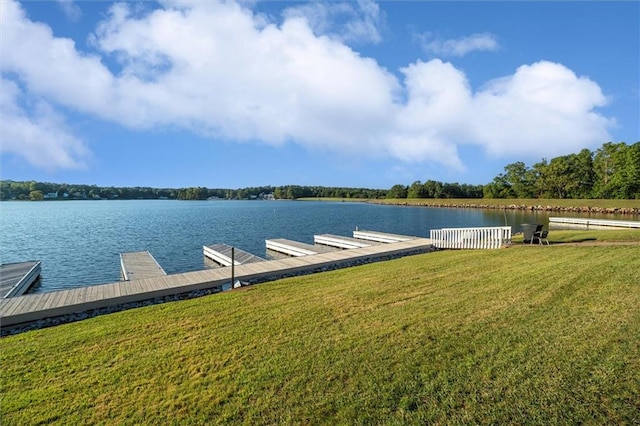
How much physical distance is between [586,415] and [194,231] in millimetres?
30988

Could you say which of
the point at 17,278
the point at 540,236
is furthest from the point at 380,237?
the point at 17,278

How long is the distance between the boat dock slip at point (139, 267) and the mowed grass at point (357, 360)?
6.25 metres

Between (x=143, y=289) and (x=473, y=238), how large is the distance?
479 inches

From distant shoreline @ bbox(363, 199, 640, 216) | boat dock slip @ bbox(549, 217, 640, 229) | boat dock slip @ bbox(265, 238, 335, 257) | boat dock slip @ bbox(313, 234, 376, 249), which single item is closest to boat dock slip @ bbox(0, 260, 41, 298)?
boat dock slip @ bbox(265, 238, 335, 257)

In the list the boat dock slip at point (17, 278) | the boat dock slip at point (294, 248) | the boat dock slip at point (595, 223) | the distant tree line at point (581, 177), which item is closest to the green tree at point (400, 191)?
the distant tree line at point (581, 177)

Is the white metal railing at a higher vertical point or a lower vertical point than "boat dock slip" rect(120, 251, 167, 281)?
higher

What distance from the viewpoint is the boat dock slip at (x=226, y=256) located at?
596 inches

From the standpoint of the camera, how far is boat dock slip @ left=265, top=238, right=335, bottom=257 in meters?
17.8

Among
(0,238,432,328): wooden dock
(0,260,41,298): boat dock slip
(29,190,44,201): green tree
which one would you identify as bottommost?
(0,260,41,298): boat dock slip

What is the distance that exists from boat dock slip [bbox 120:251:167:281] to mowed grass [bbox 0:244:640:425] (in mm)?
6249

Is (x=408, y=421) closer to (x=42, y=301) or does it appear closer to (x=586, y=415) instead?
(x=586, y=415)

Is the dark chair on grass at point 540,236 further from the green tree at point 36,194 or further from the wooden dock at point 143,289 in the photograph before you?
the green tree at point 36,194

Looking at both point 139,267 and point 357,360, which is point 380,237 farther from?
point 357,360

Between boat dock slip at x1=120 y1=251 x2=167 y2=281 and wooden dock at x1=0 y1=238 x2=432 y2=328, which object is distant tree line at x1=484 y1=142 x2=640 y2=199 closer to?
wooden dock at x1=0 y1=238 x2=432 y2=328
